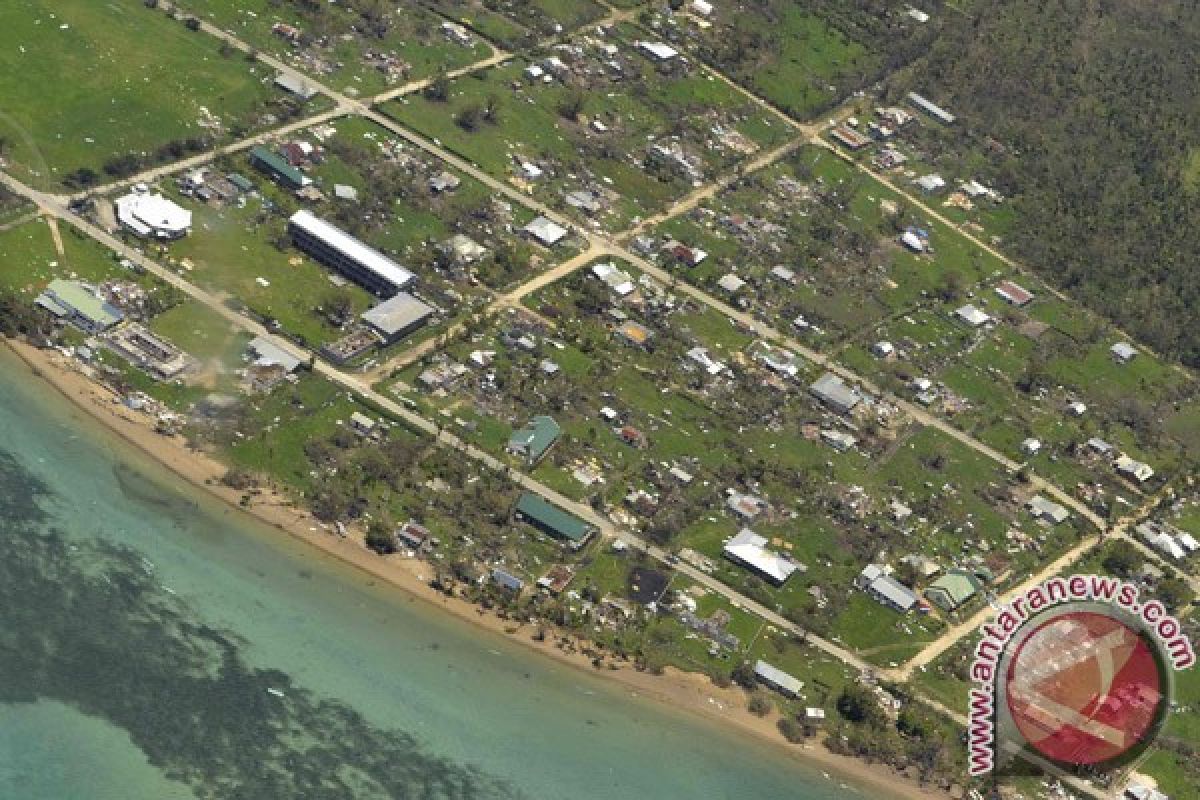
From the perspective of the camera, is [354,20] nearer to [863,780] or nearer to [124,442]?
[124,442]

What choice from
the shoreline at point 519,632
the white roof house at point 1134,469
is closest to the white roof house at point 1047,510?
the white roof house at point 1134,469

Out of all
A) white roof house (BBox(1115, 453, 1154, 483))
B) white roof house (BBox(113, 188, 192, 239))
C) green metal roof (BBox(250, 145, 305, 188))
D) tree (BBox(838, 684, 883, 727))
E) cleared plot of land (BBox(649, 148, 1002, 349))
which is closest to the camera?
tree (BBox(838, 684, 883, 727))

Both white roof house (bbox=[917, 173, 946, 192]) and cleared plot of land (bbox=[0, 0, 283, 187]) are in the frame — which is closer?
cleared plot of land (bbox=[0, 0, 283, 187])

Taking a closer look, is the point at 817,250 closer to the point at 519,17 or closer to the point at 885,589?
the point at 519,17

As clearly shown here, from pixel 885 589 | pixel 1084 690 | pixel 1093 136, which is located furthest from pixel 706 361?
pixel 1093 136

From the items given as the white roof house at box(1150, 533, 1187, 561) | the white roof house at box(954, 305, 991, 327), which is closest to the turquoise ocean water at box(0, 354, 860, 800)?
the white roof house at box(1150, 533, 1187, 561)

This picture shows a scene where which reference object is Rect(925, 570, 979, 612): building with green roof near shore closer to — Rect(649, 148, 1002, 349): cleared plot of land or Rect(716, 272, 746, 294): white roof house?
Rect(649, 148, 1002, 349): cleared plot of land

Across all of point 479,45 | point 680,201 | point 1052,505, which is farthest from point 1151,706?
point 479,45
